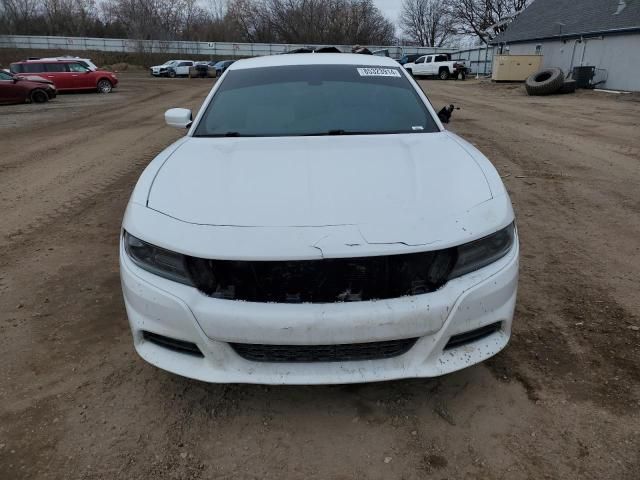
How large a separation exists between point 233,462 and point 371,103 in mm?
2483

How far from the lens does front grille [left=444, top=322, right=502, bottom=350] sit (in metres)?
2.13

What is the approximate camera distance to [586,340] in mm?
2822

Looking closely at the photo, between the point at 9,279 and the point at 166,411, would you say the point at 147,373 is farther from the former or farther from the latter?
the point at 9,279

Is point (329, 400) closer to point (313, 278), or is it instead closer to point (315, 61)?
point (313, 278)

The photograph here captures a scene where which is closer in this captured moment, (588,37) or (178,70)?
(588,37)

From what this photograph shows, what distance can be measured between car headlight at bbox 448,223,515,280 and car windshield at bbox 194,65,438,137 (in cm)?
120

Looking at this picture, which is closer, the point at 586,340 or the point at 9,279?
the point at 586,340

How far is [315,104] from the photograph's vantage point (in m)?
3.44

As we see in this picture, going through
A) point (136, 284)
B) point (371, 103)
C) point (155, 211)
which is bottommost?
point (136, 284)

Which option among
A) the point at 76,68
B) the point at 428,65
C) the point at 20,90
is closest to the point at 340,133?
the point at 20,90

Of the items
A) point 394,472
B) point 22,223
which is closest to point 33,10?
point 22,223

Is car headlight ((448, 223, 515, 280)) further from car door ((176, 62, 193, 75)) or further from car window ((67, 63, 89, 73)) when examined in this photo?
car door ((176, 62, 193, 75))

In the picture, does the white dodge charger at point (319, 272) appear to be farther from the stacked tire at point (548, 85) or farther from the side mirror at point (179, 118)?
the stacked tire at point (548, 85)

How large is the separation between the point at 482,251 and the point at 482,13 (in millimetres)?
68345
